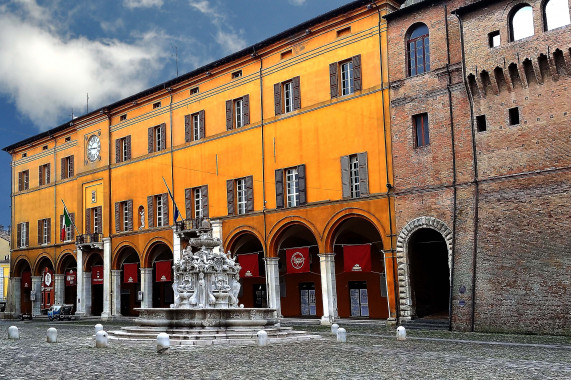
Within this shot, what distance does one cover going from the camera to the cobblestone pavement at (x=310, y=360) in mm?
12844

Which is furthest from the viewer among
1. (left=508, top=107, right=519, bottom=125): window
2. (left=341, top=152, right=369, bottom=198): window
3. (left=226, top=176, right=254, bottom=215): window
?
(left=226, top=176, right=254, bottom=215): window

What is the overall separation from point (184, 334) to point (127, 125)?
2462 centimetres

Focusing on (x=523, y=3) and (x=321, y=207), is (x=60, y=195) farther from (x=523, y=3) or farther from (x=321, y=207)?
(x=523, y=3)

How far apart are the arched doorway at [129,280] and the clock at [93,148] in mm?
6751

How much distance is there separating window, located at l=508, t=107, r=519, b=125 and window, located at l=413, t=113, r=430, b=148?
11.6 ft

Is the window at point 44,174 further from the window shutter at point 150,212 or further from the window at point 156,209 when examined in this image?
the window at point 156,209

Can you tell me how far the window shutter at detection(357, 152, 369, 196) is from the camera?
28.1m

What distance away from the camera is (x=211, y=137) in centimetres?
3566

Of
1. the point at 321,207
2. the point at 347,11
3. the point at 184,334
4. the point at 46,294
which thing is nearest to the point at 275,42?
the point at 347,11

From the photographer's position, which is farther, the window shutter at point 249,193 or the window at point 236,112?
the window at point 236,112

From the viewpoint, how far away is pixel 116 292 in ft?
134

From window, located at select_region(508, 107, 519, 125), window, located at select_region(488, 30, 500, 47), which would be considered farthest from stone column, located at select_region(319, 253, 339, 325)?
window, located at select_region(488, 30, 500, 47)

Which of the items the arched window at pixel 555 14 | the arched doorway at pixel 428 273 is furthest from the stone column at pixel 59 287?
the arched window at pixel 555 14

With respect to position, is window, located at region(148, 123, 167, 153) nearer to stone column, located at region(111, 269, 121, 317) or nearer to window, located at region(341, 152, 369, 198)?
stone column, located at region(111, 269, 121, 317)
